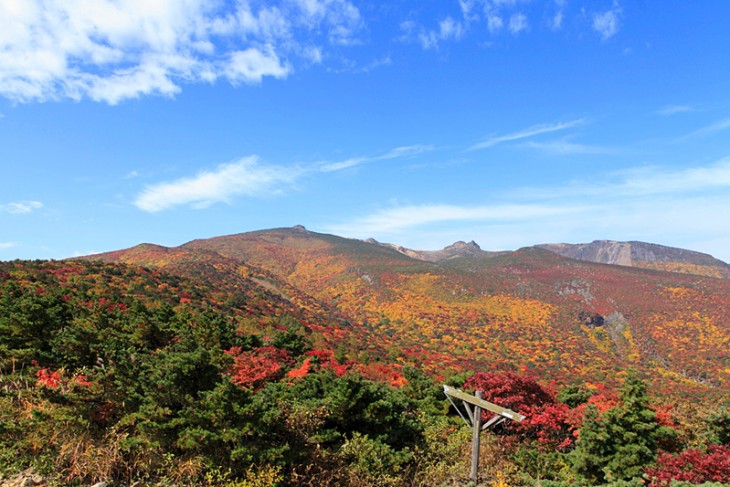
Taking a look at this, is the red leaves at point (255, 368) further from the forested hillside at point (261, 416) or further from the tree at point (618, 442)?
the tree at point (618, 442)

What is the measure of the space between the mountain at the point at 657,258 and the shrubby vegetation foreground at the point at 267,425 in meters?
152

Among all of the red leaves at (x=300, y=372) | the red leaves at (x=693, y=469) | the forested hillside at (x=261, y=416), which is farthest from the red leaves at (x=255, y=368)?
the red leaves at (x=693, y=469)

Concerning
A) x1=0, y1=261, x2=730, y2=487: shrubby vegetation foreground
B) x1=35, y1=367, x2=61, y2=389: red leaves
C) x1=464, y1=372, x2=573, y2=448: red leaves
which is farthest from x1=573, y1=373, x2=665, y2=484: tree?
x1=35, y1=367, x2=61, y2=389: red leaves

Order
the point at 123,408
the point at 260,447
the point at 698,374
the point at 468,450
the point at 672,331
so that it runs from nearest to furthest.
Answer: the point at 260,447, the point at 123,408, the point at 468,450, the point at 698,374, the point at 672,331

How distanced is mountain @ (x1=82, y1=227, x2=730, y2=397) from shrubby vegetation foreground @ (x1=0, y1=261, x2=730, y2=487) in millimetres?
14190

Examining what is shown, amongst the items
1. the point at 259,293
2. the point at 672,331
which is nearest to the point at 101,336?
the point at 259,293

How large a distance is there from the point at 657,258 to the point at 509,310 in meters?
108

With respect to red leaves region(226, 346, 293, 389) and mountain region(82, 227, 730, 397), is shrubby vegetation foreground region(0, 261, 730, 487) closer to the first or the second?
red leaves region(226, 346, 293, 389)

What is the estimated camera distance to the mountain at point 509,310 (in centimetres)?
4967

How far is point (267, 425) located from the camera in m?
9.16

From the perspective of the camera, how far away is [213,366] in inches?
387

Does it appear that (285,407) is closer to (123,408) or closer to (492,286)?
(123,408)

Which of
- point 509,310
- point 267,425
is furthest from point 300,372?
point 509,310

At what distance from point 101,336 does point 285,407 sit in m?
6.93
